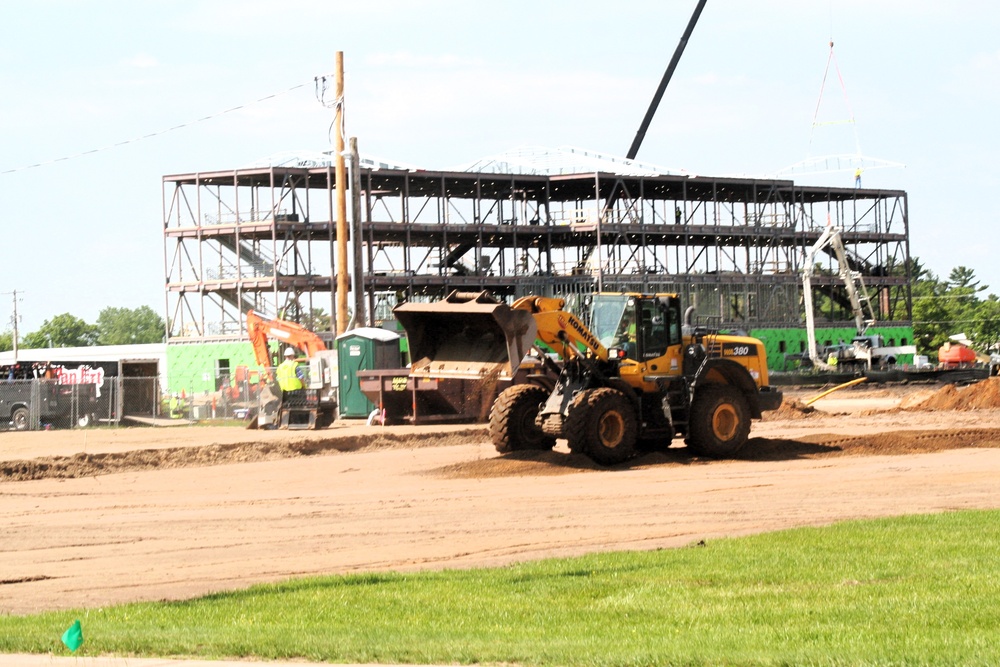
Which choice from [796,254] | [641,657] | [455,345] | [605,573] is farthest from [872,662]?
[796,254]

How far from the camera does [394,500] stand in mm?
19531

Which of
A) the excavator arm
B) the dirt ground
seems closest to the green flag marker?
the dirt ground

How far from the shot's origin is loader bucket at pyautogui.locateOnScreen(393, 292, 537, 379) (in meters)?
21.4

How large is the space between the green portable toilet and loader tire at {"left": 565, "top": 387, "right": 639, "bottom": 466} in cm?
1747

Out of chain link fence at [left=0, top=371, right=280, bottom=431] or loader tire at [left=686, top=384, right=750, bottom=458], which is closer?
loader tire at [left=686, top=384, right=750, bottom=458]

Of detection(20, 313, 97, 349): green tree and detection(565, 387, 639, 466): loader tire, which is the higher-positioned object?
detection(20, 313, 97, 349): green tree

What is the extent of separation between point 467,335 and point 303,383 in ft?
52.4

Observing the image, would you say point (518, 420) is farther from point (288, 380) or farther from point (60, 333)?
point (60, 333)

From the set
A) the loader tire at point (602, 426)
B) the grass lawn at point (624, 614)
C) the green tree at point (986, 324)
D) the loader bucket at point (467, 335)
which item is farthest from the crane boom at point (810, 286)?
the grass lawn at point (624, 614)

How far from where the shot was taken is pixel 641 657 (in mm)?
8258

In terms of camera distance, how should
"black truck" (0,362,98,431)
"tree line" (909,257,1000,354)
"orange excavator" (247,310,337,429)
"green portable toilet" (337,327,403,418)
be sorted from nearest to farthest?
"orange excavator" (247,310,337,429) → "green portable toilet" (337,327,403,418) → "black truck" (0,362,98,431) → "tree line" (909,257,1000,354)

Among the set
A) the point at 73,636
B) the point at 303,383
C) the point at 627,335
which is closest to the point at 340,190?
the point at 303,383

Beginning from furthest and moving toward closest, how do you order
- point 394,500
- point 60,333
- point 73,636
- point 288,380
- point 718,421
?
point 60,333 → point 288,380 → point 718,421 → point 394,500 → point 73,636

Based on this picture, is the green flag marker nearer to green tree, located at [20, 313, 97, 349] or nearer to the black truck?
the black truck
